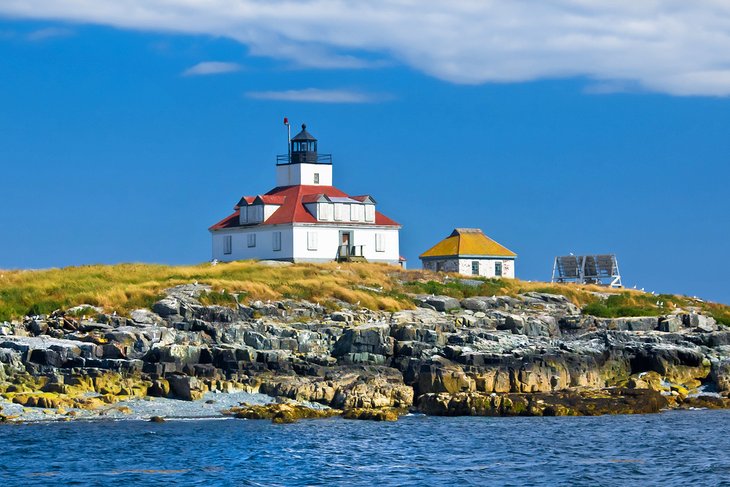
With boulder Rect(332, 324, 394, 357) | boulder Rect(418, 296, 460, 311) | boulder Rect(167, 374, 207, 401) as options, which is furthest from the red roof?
boulder Rect(167, 374, 207, 401)

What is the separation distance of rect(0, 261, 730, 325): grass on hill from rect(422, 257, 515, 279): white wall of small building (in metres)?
7.44

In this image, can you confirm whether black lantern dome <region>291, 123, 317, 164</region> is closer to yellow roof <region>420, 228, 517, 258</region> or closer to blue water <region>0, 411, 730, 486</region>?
yellow roof <region>420, 228, 517, 258</region>

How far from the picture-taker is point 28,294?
48.1 meters

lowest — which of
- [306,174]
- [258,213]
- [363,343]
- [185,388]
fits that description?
[185,388]

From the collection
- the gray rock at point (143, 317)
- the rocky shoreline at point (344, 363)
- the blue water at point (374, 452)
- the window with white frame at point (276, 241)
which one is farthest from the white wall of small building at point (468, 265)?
the blue water at point (374, 452)

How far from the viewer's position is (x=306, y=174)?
221ft

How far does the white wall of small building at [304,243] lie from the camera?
208 feet

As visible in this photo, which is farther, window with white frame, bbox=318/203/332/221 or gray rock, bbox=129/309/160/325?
window with white frame, bbox=318/203/332/221

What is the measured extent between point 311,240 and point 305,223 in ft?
3.41

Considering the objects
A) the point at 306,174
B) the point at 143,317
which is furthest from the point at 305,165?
the point at 143,317

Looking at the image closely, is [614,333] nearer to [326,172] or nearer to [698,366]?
[698,366]

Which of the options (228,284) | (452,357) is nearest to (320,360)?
(452,357)

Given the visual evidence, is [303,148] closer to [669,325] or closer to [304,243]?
[304,243]

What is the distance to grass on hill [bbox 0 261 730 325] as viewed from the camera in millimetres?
47750
